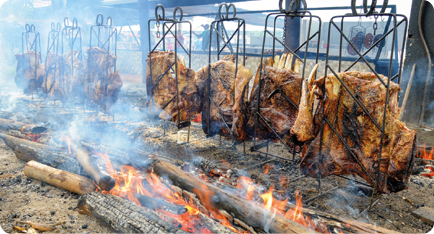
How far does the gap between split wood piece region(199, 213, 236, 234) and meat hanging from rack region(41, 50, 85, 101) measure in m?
6.42

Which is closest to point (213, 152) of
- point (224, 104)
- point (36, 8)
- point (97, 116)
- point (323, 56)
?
point (224, 104)

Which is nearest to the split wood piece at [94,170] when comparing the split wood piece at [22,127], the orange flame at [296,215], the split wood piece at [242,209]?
the split wood piece at [242,209]

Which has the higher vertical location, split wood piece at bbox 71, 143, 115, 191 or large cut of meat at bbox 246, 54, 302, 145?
large cut of meat at bbox 246, 54, 302, 145

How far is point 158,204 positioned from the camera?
361 centimetres

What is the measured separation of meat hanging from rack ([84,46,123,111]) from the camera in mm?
7340

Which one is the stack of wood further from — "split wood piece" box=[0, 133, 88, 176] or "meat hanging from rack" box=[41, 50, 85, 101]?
"meat hanging from rack" box=[41, 50, 85, 101]

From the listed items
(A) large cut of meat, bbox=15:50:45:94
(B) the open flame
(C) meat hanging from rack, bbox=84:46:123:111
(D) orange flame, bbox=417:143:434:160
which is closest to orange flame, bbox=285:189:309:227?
(B) the open flame

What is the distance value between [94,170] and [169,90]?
2.47 metres

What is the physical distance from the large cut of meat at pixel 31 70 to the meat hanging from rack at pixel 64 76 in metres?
0.42

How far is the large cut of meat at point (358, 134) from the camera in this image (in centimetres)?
339

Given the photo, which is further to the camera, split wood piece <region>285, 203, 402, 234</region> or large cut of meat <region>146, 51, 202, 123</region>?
large cut of meat <region>146, 51, 202, 123</region>

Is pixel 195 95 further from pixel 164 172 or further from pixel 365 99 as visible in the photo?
pixel 365 99

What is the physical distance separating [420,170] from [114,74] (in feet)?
22.9

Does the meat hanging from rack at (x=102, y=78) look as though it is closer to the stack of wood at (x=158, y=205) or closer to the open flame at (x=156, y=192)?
the stack of wood at (x=158, y=205)
